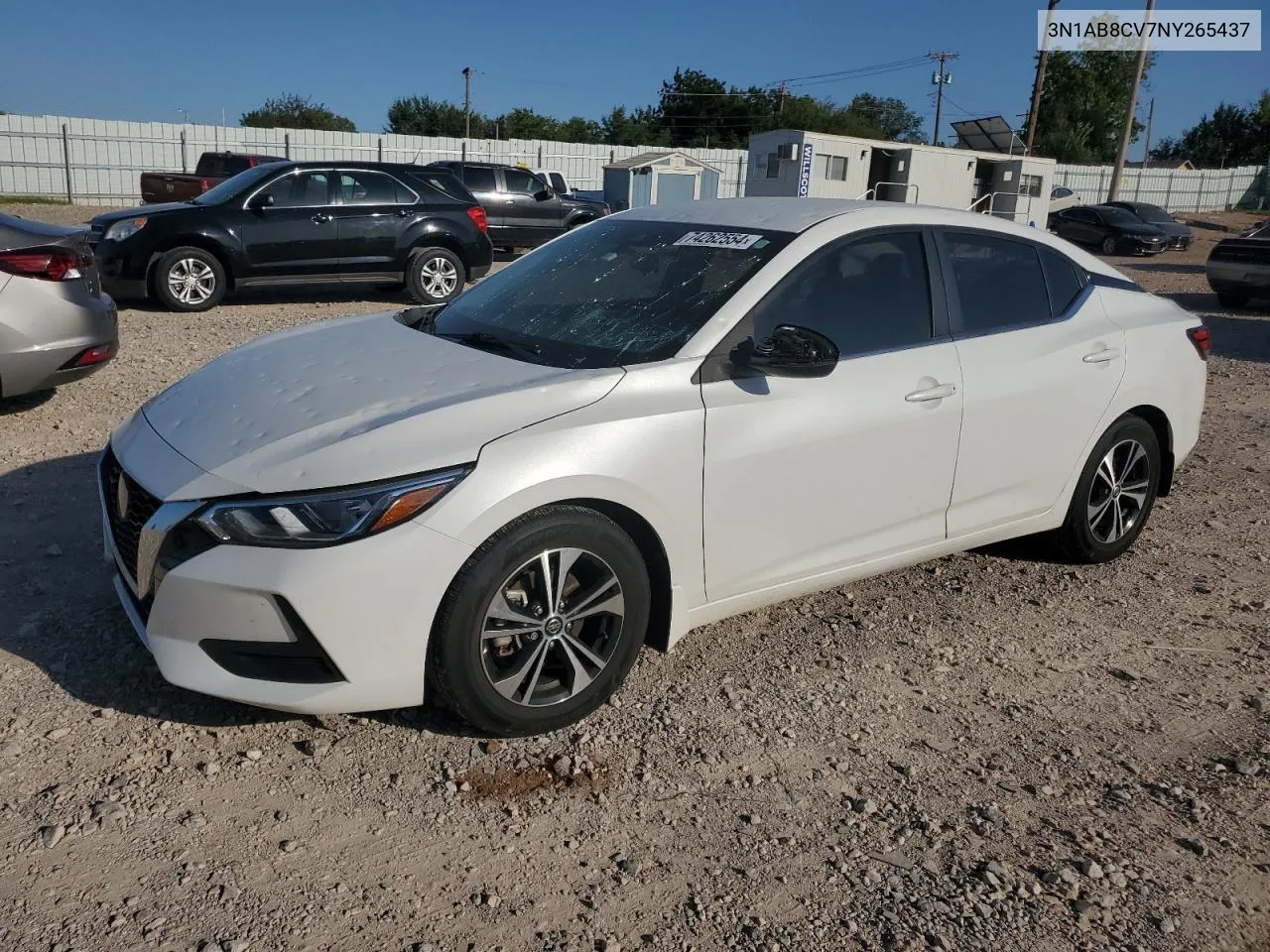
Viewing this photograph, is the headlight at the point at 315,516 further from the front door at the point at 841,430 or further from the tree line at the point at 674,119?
the tree line at the point at 674,119

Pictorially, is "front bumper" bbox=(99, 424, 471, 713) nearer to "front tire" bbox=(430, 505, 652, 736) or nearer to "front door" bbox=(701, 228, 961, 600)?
"front tire" bbox=(430, 505, 652, 736)

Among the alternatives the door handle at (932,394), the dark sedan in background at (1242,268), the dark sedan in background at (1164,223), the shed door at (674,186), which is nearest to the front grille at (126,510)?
the door handle at (932,394)

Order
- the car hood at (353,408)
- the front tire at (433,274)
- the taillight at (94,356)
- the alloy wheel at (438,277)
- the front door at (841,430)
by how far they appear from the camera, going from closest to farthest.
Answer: the car hood at (353,408) < the front door at (841,430) < the taillight at (94,356) < the front tire at (433,274) < the alloy wheel at (438,277)

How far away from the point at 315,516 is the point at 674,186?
30267 millimetres

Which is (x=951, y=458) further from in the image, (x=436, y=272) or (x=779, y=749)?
(x=436, y=272)

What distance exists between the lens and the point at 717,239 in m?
4.00

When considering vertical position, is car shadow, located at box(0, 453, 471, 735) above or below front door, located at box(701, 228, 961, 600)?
below

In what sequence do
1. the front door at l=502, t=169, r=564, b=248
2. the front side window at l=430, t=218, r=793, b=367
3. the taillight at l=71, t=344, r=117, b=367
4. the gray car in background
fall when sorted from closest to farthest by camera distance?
1. the front side window at l=430, t=218, r=793, b=367
2. the gray car in background
3. the taillight at l=71, t=344, r=117, b=367
4. the front door at l=502, t=169, r=564, b=248

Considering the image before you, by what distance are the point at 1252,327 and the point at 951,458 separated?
38.8 ft

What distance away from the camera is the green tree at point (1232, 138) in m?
70.6

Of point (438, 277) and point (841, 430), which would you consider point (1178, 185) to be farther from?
point (841, 430)

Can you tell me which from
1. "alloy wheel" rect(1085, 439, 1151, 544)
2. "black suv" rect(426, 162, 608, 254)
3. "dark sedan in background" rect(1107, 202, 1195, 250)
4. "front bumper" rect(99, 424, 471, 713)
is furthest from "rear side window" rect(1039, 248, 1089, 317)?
"dark sedan in background" rect(1107, 202, 1195, 250)

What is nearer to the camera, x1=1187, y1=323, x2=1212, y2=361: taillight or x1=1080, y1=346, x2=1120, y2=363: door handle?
x1=1080, y1=346, x2=1120, y2=363: door handle

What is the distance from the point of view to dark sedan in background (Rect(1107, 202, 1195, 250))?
27578 mm
